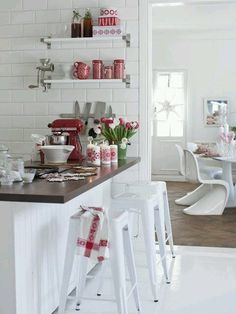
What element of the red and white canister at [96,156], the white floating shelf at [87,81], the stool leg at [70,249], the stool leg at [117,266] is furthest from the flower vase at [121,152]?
the stool leg at [117,266]

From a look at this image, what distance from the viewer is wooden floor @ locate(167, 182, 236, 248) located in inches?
197

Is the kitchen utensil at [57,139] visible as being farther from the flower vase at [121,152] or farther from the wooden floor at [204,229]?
the wooden floor at [204,229]

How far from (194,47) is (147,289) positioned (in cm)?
634

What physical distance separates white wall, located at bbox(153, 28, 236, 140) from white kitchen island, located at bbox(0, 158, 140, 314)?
625 centimetres

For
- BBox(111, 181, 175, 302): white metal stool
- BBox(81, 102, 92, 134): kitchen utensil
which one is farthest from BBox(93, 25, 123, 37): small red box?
BBox(111, 181, 175, 302): white metal stool

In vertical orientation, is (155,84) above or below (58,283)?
above

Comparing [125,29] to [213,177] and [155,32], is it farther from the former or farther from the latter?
[155,32]

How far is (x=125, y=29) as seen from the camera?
4410 mm

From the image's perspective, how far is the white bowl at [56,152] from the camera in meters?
3.56

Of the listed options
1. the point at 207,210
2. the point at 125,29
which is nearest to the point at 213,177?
the point at 207,210

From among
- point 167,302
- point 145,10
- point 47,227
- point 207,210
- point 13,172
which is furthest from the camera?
point 207,210

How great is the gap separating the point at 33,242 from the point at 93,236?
0.33 meters

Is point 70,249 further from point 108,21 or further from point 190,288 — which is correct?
point 108,21

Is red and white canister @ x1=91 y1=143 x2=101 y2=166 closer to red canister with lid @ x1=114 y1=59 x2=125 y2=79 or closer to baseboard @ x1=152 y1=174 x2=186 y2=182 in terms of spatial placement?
red canister with lid @ x1=114 y1=59 x2=125 y2=79
